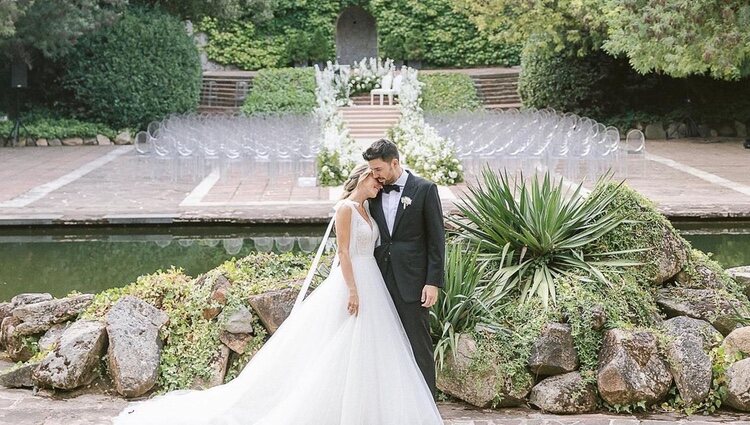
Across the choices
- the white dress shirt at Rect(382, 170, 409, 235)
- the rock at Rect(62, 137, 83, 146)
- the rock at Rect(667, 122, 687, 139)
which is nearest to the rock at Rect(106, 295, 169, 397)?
the white dress shirt at Rect(382, 170, 409, 235)

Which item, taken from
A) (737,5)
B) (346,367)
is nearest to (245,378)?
(346,367)

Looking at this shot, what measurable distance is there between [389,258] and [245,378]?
1.01m

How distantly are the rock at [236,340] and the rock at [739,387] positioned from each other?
2.76 m

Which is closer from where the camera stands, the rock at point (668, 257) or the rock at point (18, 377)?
the rock at point (18, 377)

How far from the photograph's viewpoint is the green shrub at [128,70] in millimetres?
26109

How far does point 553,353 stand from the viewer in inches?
236

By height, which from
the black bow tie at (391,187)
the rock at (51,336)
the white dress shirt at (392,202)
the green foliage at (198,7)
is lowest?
the rock at (51,336)

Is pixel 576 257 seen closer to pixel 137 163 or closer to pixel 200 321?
pixel 200 321

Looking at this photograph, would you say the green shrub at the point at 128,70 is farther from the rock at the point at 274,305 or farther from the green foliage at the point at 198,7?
the rock at the point at 274,305

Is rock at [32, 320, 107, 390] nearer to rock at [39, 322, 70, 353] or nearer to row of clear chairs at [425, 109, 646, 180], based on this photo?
rock at [39, 322, 70, 353]

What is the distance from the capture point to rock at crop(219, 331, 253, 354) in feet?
20.4

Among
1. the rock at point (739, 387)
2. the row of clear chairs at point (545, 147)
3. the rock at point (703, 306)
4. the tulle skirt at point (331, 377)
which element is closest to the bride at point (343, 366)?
the tulle skirt at point (331, 377)

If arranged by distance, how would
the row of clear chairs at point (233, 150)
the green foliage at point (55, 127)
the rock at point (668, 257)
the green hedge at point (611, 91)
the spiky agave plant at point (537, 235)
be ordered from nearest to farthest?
1. the spiky agave plant at point (537, 235)
2. the rock at point (668, 257)
3. the row of clear chairs at point (233, 150)
4. the green foliage at point (55, 127)
5. the green hedge at point (611, 91)

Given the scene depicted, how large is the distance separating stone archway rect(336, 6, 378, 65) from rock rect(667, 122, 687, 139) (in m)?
17.5
